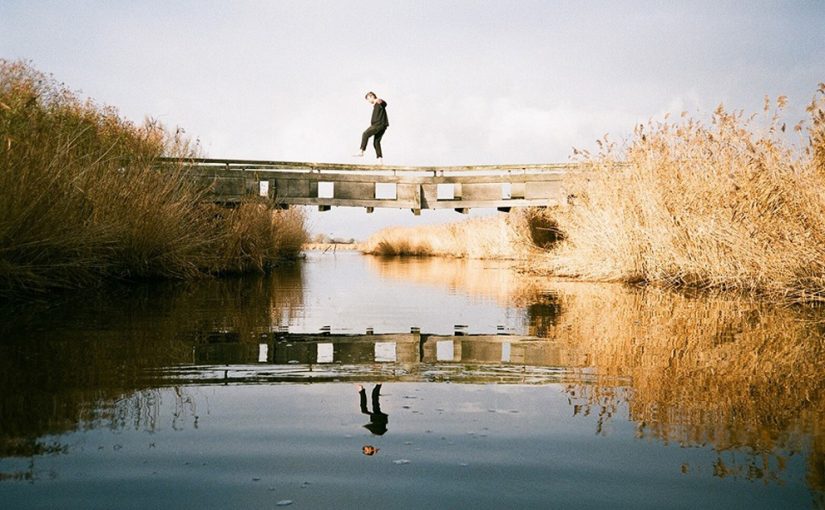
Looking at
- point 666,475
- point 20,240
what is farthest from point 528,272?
point 666,475

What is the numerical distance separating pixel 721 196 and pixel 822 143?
5.86ft

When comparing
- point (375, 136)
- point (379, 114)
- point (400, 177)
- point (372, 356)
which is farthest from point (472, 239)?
point (372, 356)

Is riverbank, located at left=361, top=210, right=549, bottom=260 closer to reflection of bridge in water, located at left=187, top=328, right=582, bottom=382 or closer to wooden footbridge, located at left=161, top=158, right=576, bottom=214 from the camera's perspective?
wooden footbridge, located at left=161, top=158, right=576, bottom=214

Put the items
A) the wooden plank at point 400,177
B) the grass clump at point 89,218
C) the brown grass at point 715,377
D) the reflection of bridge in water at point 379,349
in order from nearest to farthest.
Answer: the brown grass at point 715,377, the reflection of bridge in water at point 379,349, the grass clump at point 89,218, the wooden plank at point 400,177

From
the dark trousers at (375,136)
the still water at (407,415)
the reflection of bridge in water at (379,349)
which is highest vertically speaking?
the dark trousers at (375,136)

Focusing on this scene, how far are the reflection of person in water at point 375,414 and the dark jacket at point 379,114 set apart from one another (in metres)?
15.4

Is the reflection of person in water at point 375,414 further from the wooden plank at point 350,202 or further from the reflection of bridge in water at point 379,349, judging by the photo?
the wooden plank at point 350,202

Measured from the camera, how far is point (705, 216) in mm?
9203

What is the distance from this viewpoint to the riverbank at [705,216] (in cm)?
745

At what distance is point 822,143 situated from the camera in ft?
24.0

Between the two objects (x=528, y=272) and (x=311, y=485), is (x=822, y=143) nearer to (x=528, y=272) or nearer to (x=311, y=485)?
(x=311, y=485)

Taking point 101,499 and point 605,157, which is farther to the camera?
point 605,157

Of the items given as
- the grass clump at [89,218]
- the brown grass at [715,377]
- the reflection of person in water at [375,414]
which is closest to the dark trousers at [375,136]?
the grass clump at [89,218]

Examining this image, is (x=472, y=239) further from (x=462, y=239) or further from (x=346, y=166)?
(x=346, y=166)
